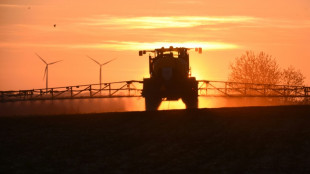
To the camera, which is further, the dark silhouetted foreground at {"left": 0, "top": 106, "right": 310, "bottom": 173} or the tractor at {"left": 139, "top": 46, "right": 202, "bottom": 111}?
the tractor at {"left": 139, "top": 46, "right": 202, "bottom": 111}

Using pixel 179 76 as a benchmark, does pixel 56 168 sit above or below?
below

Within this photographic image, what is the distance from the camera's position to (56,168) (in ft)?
65.0

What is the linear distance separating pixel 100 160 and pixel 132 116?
21.9 feet

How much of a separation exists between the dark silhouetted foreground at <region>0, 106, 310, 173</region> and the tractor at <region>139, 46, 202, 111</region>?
15.1m

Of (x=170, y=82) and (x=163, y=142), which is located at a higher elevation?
(x=170, y=82)

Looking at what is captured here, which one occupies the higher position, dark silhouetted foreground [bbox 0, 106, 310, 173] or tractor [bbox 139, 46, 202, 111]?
tractor [bbox 139, 46, 202, 111]

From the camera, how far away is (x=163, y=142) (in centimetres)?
2178

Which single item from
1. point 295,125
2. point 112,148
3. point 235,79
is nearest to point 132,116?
point 112,148

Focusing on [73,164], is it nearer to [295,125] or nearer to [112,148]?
[112,148]

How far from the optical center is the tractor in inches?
1678

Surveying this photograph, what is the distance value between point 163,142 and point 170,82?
21.0 m

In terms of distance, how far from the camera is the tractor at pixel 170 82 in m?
42.6

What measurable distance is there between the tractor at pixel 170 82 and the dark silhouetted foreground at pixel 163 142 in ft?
49.6

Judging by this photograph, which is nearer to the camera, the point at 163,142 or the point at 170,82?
the point at 163,142
